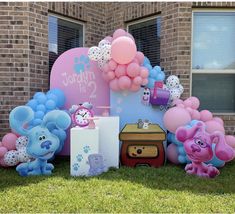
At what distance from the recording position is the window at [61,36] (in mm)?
6000

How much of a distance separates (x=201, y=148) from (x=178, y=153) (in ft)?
2.17

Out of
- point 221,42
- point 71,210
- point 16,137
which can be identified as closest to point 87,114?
point 16,137

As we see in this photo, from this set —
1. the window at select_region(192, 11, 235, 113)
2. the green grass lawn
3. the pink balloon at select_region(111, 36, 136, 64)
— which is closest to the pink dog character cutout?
the green grass lawn

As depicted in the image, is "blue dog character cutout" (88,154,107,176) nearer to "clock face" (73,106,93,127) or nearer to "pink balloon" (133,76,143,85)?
"clock face" (73,106,93,127)

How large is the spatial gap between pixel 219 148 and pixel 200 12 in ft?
9.05

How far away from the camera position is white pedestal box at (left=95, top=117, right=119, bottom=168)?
15.5 feet

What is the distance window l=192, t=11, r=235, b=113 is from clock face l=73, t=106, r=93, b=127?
218 centimetres

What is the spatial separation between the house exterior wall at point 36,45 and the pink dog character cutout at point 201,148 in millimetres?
1436

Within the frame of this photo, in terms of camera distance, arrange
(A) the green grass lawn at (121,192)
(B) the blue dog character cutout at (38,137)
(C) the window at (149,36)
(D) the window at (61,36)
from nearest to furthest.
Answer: (A) the green grass lawn at (121,192)
(B) the blue dog character cutout at (38,137)
(D) the window at (61,36)
(C) the window at (149,36)

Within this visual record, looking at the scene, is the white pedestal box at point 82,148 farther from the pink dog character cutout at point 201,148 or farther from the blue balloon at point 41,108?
the pink dog character cutout at point 201,148

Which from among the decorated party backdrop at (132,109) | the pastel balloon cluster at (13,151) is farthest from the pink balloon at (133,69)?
the pastel balloon cluster at (13,151)

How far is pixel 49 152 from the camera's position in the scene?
14.3 feet

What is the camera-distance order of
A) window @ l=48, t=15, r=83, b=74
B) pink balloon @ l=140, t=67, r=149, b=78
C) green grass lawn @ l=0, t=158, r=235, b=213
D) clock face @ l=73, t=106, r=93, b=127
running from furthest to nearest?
window @ l=48, t=15, r=83, b=74 < pink balloon @ l=140, t=67, r=149, b=78 < clock face @ l=73, t=106, r=93, b=127 < green grass lawn @ l=0, t=158, r=235, b=213

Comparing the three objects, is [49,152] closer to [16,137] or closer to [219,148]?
[16,137]
